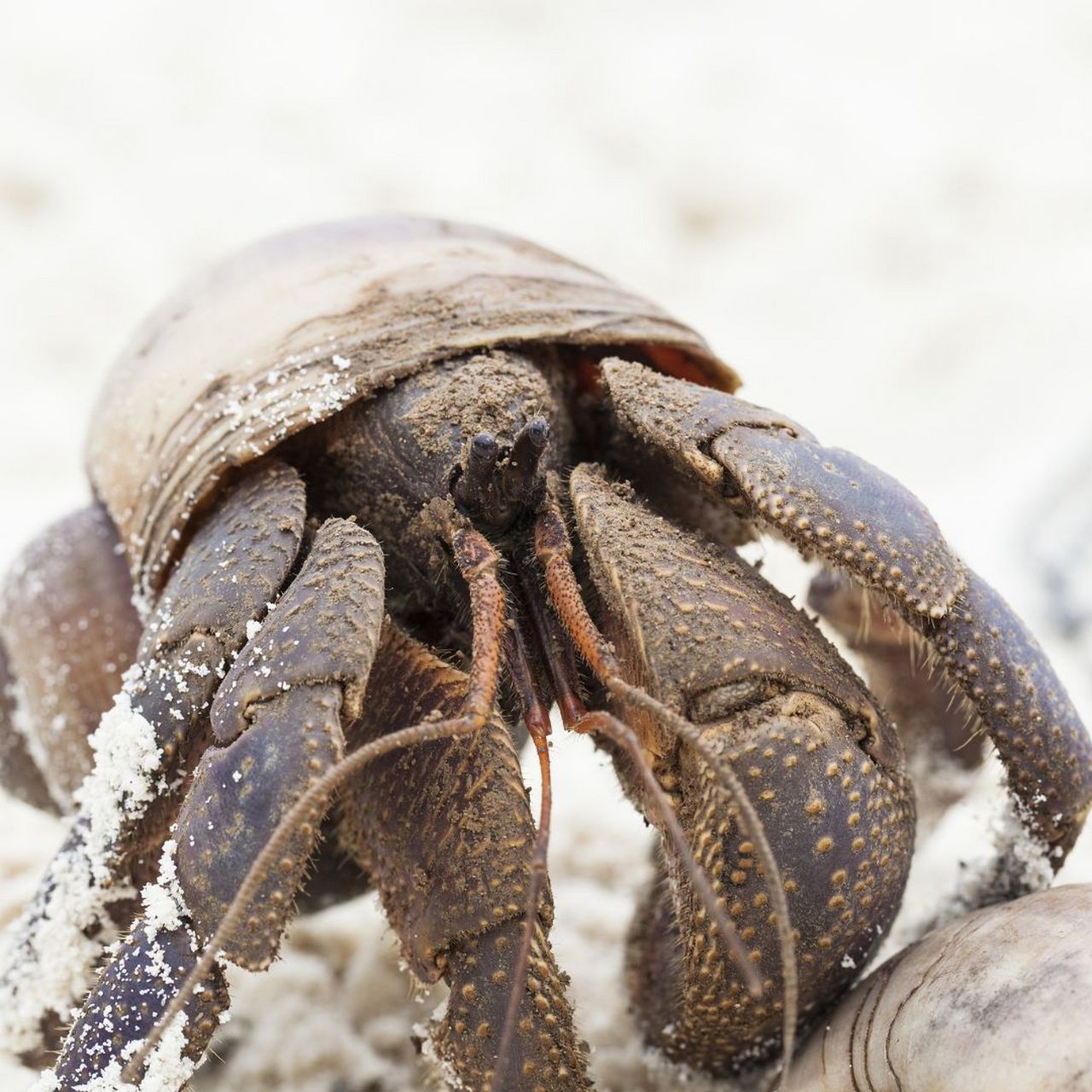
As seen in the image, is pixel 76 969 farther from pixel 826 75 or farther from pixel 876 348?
pixel 826 75

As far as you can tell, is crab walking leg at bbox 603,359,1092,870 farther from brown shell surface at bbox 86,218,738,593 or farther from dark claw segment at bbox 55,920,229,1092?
dark claw segment at bbox 55,920,229,1092

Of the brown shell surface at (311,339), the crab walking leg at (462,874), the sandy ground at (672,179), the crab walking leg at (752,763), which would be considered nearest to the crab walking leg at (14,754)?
the brown shell surface at (311,339)

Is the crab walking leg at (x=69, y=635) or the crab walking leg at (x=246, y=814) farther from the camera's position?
the crab walking leg at (x=69, y=635)

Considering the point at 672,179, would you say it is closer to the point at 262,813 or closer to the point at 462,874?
the point at 462,874

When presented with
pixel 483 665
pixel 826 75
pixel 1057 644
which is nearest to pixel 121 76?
pixel 826 75

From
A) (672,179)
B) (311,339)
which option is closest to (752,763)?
(311,339)

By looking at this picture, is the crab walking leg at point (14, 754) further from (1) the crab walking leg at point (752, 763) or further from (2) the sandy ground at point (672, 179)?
(2) the sandy ground at point (672, 179)
